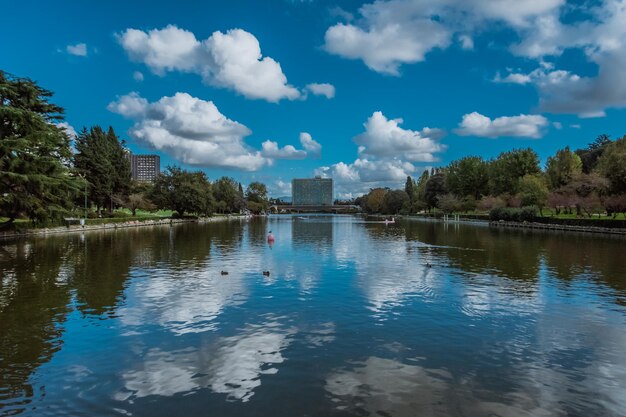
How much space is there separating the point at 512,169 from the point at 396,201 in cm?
7171

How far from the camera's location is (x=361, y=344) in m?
11.1

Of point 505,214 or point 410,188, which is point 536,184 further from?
point 410,188

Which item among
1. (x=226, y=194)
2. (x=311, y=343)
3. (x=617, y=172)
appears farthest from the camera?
(x=226, y=194)

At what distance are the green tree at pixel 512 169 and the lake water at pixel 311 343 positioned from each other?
89.6 metres

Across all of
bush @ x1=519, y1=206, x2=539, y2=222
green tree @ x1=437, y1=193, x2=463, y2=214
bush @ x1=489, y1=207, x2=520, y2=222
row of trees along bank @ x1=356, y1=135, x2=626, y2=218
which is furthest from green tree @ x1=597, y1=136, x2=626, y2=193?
green tree @ x1=437, y1=193, x2=463, y2=214

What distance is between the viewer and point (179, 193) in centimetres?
10000

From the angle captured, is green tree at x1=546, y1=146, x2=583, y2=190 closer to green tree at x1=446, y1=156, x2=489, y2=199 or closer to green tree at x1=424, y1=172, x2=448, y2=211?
green tree at x1=446, y1=156, x2=489, y2=199

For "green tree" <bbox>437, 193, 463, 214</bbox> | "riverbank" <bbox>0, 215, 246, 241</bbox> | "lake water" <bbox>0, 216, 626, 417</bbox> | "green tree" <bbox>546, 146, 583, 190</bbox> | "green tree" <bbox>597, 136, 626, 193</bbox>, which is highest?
"green tree" <bbox>546, 146, 583, 190</bbox>

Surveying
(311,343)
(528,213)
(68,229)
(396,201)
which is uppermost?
(396,201)

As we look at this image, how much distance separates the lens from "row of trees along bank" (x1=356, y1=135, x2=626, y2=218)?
58.5 meters

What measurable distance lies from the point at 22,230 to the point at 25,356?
152 ft

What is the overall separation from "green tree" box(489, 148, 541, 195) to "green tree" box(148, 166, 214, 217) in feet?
246

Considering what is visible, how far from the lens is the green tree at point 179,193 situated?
9988cm

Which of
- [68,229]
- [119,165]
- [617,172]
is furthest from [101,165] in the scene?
[617,172]
